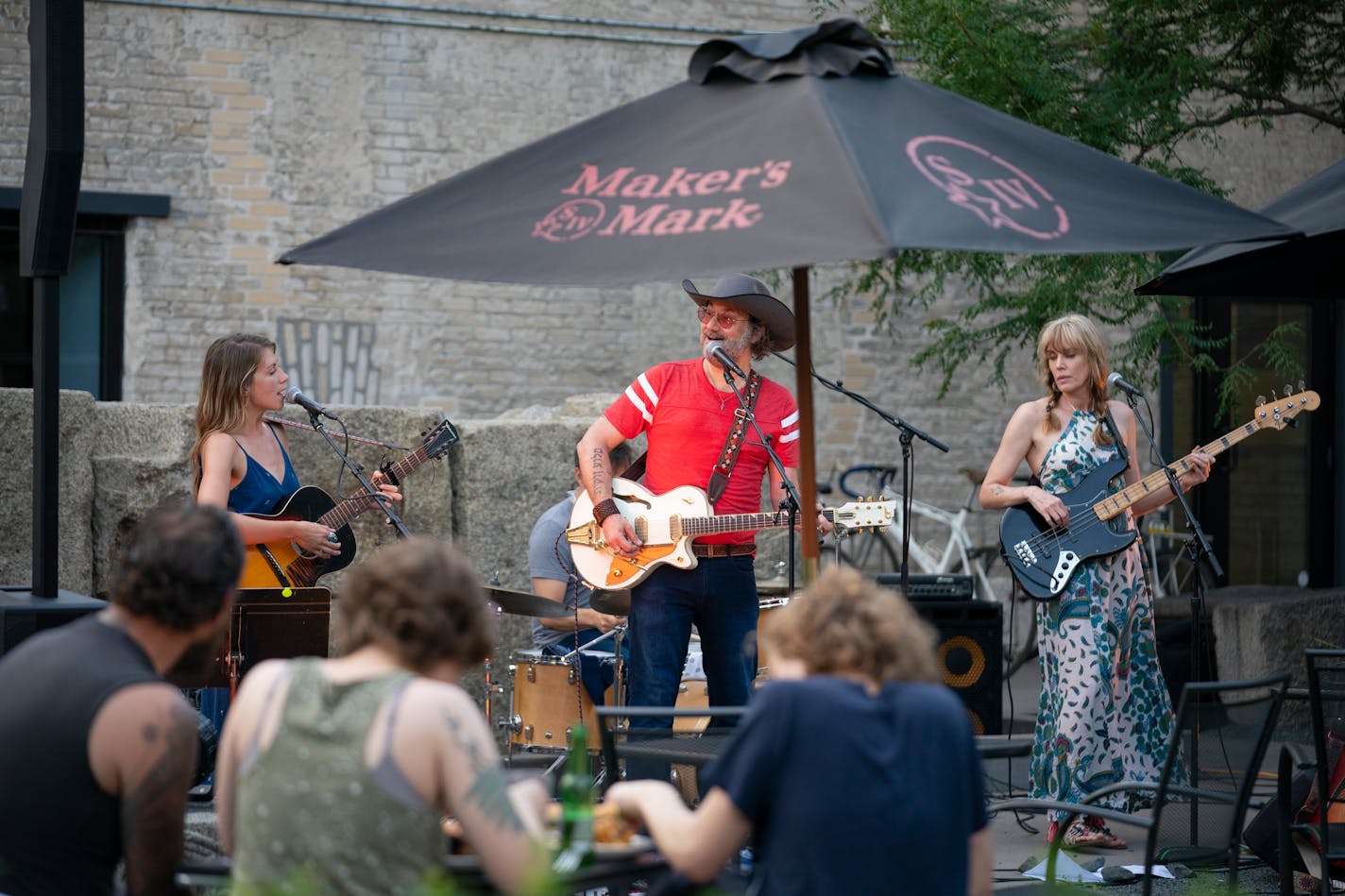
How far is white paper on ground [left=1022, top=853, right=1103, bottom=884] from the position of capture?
5.27 m

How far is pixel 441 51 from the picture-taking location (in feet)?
36.7

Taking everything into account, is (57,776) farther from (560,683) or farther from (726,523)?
(560,683)

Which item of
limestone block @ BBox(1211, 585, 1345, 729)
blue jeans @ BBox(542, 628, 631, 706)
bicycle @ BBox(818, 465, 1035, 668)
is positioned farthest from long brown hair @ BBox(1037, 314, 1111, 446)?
bicycle @ BBox(818, 465, 1035, 668)

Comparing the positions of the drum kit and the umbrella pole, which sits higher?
the umbrella pole

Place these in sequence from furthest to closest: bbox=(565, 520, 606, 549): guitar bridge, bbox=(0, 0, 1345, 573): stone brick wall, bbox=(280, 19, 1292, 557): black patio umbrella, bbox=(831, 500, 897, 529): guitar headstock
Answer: bbox=(0, 0, 1345, 573): stone brick wall, bbox=(831, 500, 897, 529): guitar headstock, bbox=(565, 520, 606, 549): guitar bridge, bbox=(280, 19, 1292, 557): black patio umbrella

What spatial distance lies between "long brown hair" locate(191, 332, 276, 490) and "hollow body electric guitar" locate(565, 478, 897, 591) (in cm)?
137

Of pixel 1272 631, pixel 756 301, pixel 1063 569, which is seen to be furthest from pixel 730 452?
pixel 1272 631

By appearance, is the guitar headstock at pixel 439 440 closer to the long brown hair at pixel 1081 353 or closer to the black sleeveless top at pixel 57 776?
the long brown hair at pixel 1081 353

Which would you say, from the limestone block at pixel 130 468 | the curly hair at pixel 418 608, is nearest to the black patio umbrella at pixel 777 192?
the curly hair at pixel 418 608

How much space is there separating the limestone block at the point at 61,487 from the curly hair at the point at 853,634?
15.4 ft

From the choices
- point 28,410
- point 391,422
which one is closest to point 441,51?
point 391,422

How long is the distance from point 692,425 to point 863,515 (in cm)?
93

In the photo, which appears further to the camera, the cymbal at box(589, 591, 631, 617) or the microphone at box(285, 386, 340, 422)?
the cymbal at box(589, 591, 631, 617)

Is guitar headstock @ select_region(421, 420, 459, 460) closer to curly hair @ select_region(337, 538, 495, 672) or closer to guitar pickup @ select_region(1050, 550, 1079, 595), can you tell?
guitar pickup @ select_region(1050, 550, 1079, 595)
